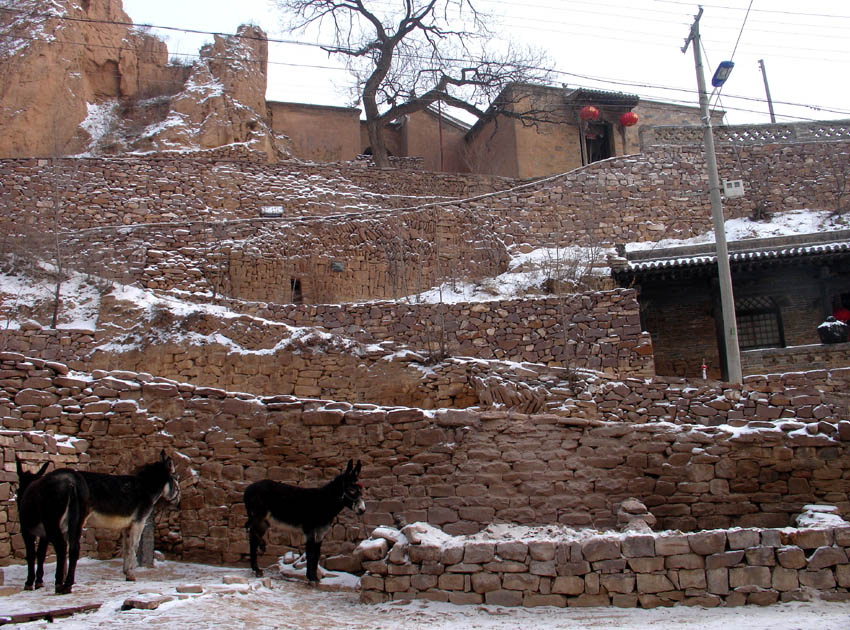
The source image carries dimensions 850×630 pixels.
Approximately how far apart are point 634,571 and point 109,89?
25125 millimetres

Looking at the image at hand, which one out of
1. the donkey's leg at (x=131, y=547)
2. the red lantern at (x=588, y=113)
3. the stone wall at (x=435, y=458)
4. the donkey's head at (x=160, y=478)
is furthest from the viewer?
the red lantern at (x=588, y=113)

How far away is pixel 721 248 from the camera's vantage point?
13.1m

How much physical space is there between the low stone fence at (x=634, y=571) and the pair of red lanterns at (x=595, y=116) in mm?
22092

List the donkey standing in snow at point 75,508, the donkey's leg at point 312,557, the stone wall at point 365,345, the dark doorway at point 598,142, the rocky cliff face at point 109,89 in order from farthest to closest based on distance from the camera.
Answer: the dark doorway at point 598,142, the rocky cliff face at point 109,89, the stone wall at point 365,345, the donkey's leg at point 312,557, the donkey standing in snow at point 75,508

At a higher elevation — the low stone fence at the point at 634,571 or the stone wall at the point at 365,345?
the stone wall at the point at 365,345

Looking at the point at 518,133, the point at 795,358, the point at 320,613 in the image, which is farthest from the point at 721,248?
the point at 518,133

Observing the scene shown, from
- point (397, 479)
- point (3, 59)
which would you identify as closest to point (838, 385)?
point (397, 479)

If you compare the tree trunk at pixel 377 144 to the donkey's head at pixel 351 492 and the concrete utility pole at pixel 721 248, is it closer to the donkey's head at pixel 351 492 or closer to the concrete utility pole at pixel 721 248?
the concrete utility pole at pixel 721 248

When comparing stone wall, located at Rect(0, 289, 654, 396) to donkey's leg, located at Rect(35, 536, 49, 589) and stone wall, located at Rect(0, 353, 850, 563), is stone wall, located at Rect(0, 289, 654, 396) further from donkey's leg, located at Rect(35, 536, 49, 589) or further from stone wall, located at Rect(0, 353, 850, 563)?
donkey's leg, located at Rect(35, 536, 49, 589)

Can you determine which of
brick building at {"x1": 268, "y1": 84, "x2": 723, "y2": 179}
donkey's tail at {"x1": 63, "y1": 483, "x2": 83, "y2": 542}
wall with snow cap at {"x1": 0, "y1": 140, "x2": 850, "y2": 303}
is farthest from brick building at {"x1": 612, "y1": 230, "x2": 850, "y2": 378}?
donkey's tail at {"x1": 63, "y1": 483, "x2": 83, "y2": 542}

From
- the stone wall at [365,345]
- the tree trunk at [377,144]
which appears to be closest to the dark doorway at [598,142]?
the tree trunk at [377,144]

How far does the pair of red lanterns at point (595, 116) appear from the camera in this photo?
25.8 meters

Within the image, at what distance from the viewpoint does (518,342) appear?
14664 millimetres

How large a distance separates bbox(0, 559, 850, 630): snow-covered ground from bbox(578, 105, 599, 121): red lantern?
22.5 meters
